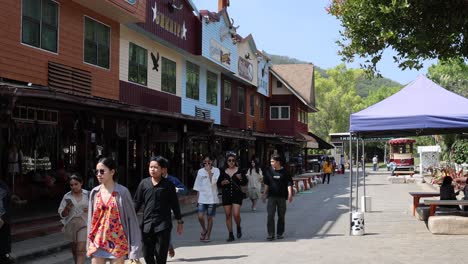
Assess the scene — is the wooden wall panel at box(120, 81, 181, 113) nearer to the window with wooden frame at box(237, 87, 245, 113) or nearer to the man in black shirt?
the window with wooden frame at box(237, 87, 245, 113)

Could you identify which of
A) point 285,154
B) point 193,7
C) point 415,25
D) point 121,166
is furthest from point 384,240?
point 285,154

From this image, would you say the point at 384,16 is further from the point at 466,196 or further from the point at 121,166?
the point at 121,166

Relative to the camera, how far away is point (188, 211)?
18.3 meters

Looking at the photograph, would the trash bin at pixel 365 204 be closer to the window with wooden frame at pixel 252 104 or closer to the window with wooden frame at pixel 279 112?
the window with wooden frame at pixel 252 104

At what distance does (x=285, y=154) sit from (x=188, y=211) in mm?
27713

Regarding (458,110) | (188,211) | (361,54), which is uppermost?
(361,54)

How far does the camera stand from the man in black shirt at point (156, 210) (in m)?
7.48

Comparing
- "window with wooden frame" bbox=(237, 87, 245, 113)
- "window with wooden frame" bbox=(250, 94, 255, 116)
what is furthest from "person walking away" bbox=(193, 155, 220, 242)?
"window with wooden frame" bbox=(250, 94, 255, 116)

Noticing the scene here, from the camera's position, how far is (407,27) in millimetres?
9898

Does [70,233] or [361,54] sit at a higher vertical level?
[361,54]

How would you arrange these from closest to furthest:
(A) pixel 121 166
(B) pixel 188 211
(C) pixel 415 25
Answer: (C) pixel 415 25
(B) pixel 188 211
(A) pixel 121 166

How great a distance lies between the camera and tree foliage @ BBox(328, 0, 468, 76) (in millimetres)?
9375

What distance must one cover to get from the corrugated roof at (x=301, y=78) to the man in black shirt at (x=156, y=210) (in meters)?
42.0

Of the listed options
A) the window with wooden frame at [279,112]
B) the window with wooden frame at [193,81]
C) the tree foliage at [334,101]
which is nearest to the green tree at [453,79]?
the tree foliage at [334,101]
